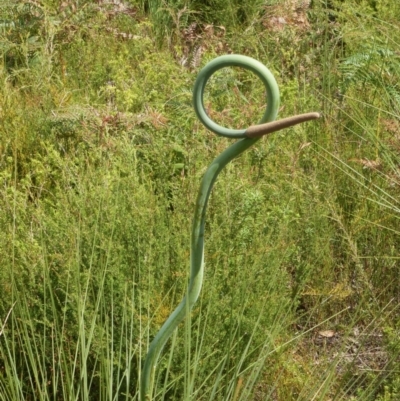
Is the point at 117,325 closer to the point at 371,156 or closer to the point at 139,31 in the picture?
the point at 371,156

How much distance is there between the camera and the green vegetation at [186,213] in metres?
2.10

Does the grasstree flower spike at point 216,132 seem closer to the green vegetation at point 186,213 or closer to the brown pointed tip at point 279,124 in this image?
the brown pointed tip at point 279,124

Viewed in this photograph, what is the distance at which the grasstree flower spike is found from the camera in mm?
1210

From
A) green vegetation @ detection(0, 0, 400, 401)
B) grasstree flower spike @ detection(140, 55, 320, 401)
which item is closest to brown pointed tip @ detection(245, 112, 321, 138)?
grasstree flower spike @ detection(140, 55, 320, 401)

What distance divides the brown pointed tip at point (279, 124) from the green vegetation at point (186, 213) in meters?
0.57

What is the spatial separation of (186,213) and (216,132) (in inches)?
49.6

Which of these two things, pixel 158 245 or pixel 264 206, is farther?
pixel 264 206

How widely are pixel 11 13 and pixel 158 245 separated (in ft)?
7.96

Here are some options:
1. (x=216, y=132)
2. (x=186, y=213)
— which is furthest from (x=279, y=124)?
(x=186, y=213)

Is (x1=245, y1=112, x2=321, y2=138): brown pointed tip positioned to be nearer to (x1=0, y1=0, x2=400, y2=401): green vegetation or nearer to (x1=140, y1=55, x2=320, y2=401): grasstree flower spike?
(x1=140, y1=55, x2=320, y2=401): grasstree flower spike

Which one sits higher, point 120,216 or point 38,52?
point 38,52

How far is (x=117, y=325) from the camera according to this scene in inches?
88.0

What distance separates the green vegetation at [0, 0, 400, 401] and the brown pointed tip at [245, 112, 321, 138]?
0.57 metres

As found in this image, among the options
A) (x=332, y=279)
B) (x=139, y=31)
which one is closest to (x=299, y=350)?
(x=332, y=279)
